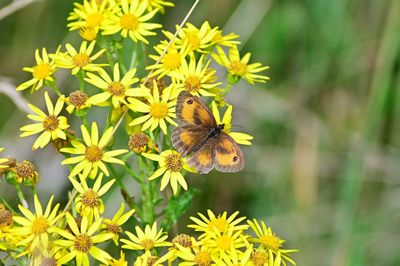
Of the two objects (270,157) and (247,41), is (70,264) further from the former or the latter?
(247,41)

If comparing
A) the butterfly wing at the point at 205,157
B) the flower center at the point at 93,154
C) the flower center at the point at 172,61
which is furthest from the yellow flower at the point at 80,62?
the butterfly wing at the point at 205,157

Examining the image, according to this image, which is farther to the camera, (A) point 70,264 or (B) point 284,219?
(B) point 284,219

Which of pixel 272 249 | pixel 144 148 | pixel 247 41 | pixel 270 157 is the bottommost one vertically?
pixel 272 249

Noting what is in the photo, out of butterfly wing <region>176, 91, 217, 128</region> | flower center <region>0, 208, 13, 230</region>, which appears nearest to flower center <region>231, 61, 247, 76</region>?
butterfly wing <region>176, 91, 217, 128</region>

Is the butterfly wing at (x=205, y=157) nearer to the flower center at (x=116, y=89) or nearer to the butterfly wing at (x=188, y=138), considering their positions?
the butterfly wing at (x=188, y=138)

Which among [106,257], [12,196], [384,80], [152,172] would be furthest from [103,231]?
[384,80]

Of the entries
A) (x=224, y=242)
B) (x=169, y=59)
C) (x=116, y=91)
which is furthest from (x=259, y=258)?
(x=169, y=59)
